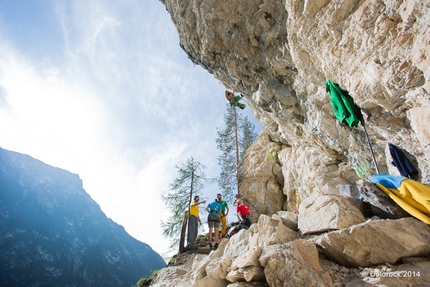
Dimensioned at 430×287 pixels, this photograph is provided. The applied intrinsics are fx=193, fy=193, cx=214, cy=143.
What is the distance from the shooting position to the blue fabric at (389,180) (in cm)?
350

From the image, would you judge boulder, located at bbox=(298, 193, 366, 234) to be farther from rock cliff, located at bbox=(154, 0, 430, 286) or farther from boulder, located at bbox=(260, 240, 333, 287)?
boulder, located at bbox=(260, 240, 333, 287)

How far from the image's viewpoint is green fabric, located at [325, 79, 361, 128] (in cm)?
547

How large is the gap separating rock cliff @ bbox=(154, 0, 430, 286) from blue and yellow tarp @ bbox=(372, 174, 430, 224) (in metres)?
0.14

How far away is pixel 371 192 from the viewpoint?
377cm

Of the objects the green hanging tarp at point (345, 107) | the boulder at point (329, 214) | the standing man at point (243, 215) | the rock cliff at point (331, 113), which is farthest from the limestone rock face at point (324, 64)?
the standing man at point (243, 215)

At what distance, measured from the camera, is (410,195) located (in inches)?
127

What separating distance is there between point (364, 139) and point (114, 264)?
337ft

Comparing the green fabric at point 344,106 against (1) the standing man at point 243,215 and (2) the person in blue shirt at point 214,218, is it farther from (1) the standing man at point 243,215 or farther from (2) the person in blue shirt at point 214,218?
(1) the standing man at point 243,215

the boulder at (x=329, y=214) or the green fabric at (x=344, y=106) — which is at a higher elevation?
the green fabric at (x=344, y=106)

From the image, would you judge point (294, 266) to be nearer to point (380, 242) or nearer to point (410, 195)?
point (380, 242)

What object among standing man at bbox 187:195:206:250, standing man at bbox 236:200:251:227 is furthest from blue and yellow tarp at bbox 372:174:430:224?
standing man at bbox 187:195:206:250

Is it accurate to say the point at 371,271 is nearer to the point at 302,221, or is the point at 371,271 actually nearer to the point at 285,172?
the point at 302,221

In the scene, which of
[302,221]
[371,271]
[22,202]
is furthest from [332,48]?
[22,202]

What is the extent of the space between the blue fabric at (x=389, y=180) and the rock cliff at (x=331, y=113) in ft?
0.78
